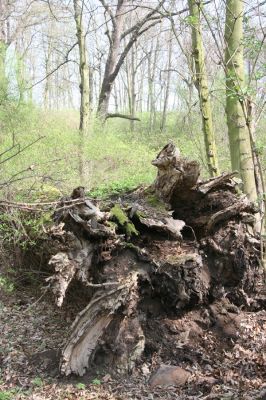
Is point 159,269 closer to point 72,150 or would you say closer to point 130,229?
point 130,229

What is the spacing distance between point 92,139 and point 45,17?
6.86 m

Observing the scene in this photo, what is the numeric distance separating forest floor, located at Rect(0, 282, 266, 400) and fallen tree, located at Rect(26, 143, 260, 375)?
0.11 m

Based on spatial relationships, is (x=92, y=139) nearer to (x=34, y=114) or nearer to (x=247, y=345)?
(x=34, y=114)

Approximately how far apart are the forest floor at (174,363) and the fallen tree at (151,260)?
11 centimetres

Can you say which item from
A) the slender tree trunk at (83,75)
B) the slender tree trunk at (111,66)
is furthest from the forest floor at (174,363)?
the slender tree trunk at (111,66)

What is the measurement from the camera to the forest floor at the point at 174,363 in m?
3.94

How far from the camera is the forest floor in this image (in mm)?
3939

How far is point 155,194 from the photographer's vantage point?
521 centimetres

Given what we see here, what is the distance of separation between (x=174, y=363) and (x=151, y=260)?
1.10 metres

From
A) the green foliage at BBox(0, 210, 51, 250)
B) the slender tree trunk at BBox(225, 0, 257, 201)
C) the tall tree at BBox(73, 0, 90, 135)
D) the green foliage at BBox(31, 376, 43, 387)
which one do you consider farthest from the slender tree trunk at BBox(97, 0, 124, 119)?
the green foliage at BBox(31, 376, 43, 387)

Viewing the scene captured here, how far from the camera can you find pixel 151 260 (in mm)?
4602

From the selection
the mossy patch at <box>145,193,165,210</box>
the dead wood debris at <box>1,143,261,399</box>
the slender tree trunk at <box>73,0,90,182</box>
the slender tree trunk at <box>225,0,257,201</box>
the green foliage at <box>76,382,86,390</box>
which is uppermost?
the slender tree trunk at <box>73,0,90,182</box>

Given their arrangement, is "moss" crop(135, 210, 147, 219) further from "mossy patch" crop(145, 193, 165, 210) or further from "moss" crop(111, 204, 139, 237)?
"mossy patch" crop(145, 193, 165, 210)

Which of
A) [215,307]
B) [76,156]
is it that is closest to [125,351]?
[215,307]
